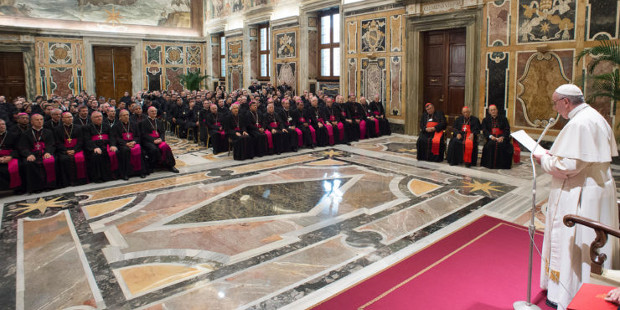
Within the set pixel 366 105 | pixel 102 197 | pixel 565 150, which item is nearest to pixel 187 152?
pixel 102 197

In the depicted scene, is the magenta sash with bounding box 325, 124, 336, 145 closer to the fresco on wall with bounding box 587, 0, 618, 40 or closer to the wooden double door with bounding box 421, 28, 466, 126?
the wooden double door with bounding box 421, 28, 466, 126

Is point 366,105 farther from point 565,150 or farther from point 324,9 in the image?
point 565,150

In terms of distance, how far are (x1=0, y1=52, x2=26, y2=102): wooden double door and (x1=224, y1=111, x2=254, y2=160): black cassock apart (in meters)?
12.2

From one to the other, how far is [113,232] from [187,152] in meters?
5.24

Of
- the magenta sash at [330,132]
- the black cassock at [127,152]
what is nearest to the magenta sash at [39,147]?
the black cassock at [127,152]

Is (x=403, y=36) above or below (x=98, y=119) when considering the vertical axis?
above

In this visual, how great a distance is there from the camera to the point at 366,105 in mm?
11711

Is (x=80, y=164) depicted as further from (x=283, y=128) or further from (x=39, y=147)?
(x=283, y=128)

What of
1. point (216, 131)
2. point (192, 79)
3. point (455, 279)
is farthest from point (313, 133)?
point (192, 79)

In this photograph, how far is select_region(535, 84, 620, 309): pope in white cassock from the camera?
2.74 meters

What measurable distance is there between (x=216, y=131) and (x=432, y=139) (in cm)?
488

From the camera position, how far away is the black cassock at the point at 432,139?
849cm

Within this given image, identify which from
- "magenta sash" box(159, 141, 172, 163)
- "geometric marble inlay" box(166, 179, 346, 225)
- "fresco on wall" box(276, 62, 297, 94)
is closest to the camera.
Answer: "geometric marble inlay" box(166, 179, 346, 225)

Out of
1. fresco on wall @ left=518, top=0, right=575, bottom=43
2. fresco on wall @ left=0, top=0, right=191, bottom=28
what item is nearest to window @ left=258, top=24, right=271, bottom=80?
fresco on wall @ left=0, top=0, right=191, bottom=28
